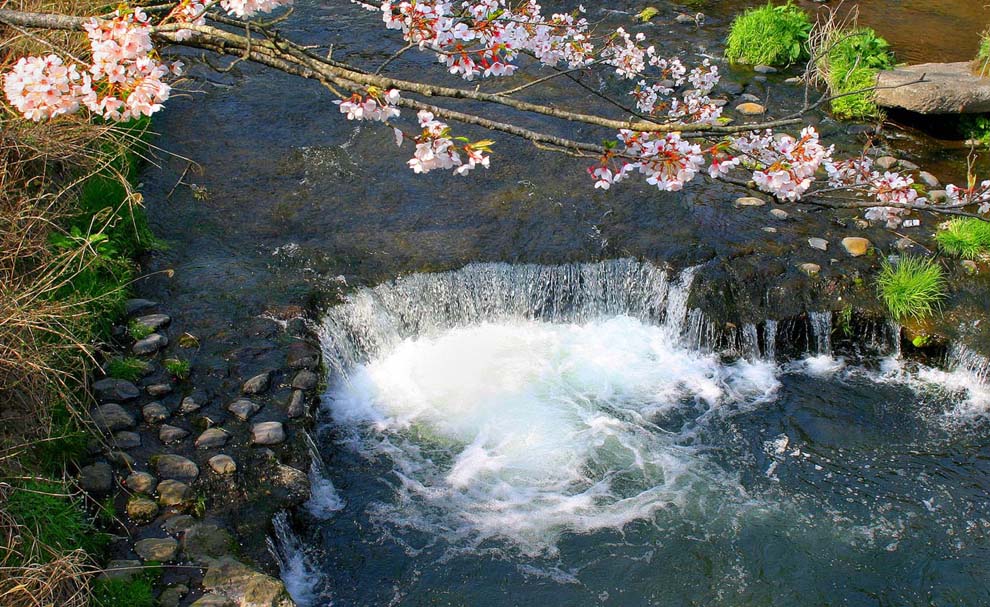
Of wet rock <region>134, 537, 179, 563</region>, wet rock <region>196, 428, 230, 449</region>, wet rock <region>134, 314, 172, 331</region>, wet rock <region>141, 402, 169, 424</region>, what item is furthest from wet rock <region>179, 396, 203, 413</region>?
wet rock <region>134, 537, 179, 563</region>

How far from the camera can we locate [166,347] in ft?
19.0

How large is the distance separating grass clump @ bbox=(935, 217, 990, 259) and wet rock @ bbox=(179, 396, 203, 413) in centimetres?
640

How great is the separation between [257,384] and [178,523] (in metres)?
1.25

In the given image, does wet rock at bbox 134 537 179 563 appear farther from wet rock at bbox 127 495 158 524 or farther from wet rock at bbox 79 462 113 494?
wet rock at bbox 79 462 113 494

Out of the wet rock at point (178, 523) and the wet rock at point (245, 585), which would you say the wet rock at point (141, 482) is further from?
the wet rock at point (245, 585)

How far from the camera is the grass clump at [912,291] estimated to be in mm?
7012

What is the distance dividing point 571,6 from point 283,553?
8974 mm

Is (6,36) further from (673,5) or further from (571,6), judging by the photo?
(673,5)

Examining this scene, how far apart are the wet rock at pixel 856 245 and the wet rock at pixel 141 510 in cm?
604

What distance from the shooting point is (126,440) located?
4965 millimetres

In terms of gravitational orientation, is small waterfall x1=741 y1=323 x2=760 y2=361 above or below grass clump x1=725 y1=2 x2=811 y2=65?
below

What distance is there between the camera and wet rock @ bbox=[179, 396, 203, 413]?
534 cm

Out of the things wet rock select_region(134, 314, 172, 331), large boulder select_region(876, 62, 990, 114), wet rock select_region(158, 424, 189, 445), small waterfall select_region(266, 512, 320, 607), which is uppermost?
large boulder select_region(876, 62, 990, 114)

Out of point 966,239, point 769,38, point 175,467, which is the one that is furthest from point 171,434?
point 769,38
